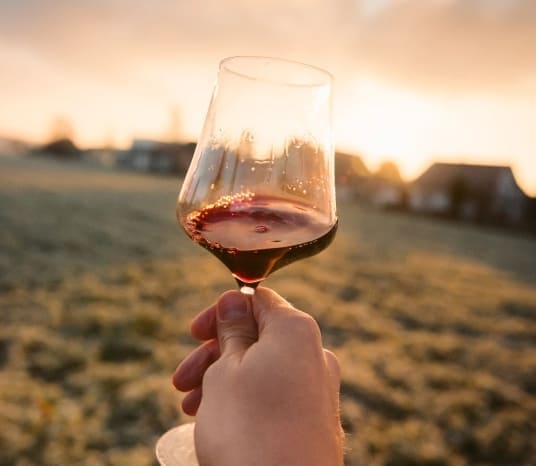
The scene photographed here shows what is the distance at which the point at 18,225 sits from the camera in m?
8.59

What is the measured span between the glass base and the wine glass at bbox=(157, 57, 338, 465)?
30 mm

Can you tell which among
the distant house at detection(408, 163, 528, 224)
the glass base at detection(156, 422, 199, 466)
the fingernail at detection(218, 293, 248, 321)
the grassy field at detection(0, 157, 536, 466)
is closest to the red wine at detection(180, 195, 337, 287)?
the fingernail at detection(218, 293, 248, 321)

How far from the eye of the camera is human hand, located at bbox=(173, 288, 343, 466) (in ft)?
3.86

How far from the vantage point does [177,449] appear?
65.9 inches

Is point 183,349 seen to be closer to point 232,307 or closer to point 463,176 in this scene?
point 232,307

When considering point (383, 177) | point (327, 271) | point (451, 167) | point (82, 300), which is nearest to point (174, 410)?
point (82, 300)

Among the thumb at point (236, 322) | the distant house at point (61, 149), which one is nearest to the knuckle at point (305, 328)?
the thumb at point (236, 322)

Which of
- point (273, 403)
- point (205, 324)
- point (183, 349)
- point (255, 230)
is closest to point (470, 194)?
point (183, 349)

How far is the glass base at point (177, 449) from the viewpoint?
5.26 ft

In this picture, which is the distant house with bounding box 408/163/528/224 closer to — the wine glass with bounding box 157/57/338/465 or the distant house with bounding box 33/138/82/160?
the wine glass with bounding box 157/57/338/465

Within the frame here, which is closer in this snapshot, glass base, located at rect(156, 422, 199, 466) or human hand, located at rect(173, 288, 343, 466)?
human hand, located at rect(173, 288, 343, 466)

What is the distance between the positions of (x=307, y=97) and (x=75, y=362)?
328 cm

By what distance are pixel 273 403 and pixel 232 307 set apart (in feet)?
1.18

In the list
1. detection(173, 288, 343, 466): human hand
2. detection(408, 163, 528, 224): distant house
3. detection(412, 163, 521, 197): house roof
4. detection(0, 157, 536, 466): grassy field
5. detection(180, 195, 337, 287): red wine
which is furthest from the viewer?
detection(412, 163, 521, 197): house roof
